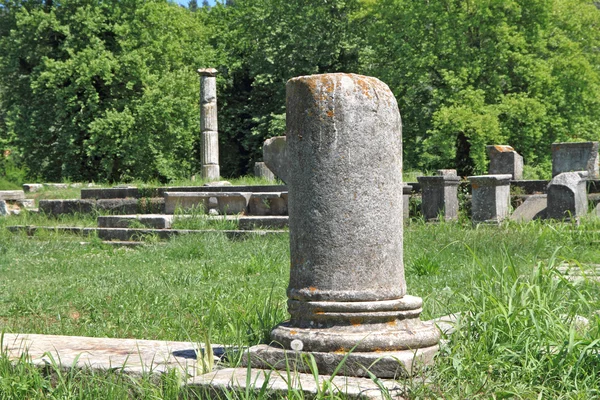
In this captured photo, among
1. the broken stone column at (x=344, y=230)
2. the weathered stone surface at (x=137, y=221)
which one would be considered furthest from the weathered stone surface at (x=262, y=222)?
the broken stone column at (x=344, y=230)

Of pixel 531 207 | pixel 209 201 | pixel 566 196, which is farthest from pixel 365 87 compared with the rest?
pixel 209 201

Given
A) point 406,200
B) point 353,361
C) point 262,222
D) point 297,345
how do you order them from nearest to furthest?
point 353,361 < point 297,345 < point 262,222 < point 406,200

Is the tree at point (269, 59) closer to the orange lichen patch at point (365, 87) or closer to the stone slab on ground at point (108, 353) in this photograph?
the stone slab on ground at point (108, 353)

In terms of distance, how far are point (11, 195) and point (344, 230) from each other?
21.1 m

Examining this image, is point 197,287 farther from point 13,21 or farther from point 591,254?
point 13,21

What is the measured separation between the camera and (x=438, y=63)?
98.0 feet

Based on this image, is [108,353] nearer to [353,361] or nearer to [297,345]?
[297,345]

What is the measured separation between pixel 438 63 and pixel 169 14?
12.5 m

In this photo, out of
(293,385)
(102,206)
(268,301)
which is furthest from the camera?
(102,206)

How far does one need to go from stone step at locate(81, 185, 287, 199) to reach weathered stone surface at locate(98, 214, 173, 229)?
7.53 feet

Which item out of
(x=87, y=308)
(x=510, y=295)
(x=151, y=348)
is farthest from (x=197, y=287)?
(x=510, y=295)

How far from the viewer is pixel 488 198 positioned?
1341 cm

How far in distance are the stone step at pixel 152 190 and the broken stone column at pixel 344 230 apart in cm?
1271

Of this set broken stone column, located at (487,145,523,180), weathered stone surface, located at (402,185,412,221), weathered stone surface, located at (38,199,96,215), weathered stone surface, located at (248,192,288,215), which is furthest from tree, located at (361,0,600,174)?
weathered stone surface, located at (38,199,96,215)
